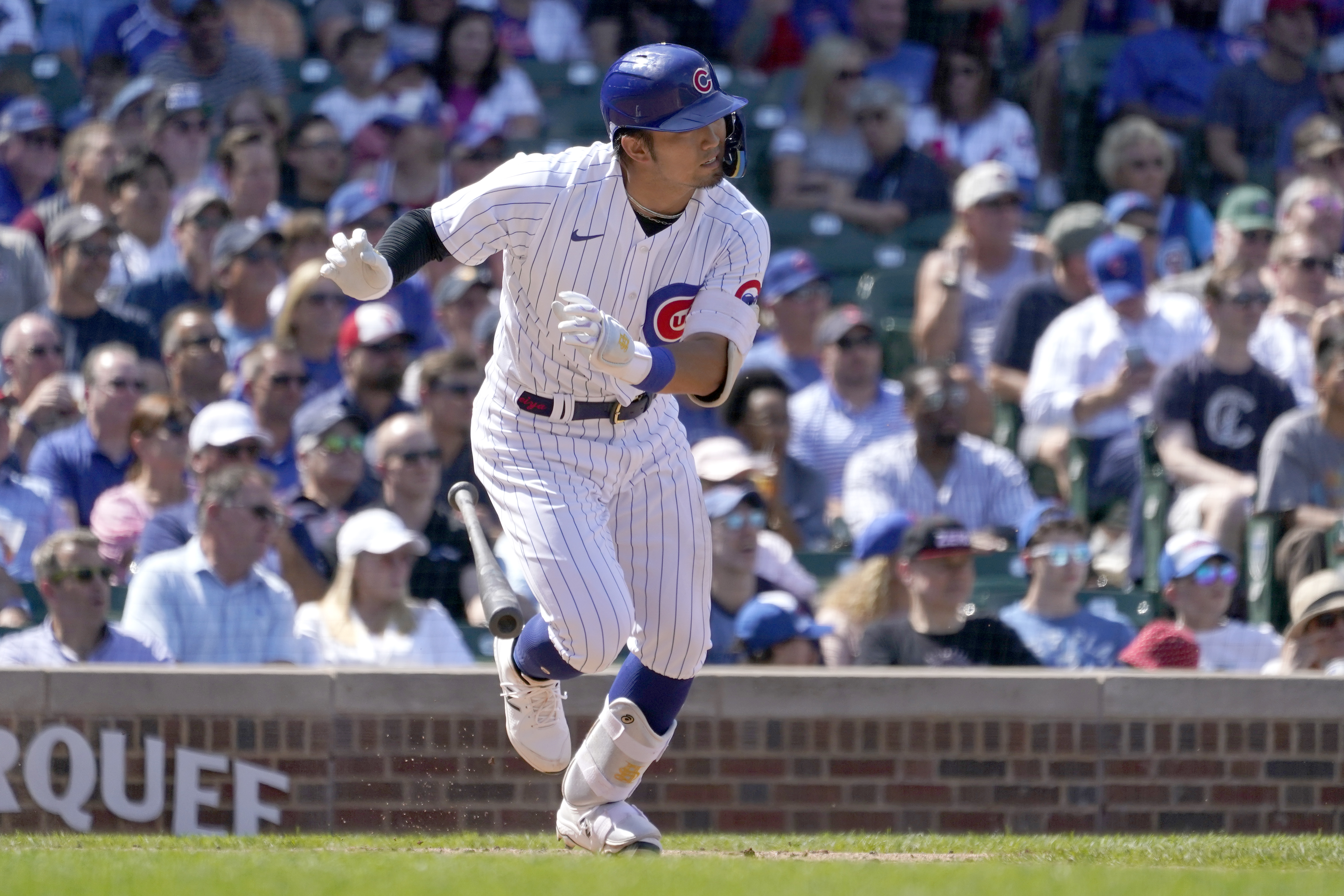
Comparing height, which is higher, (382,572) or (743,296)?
(743,296)

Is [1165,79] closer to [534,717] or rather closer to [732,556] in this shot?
[732,556]

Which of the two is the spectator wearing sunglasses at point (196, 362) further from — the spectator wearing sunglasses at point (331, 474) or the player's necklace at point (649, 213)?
the player's necklace at point (649, 213)

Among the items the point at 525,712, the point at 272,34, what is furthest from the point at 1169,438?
the point at 272,34

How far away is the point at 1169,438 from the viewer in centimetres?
704

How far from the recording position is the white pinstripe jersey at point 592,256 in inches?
160

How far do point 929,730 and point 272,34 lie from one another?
588cm

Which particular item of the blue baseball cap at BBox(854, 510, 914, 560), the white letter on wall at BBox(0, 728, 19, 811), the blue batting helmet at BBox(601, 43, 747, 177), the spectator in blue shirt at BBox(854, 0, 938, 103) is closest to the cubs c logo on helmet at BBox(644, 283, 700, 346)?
the blue batting helmet at BBox(601, 43, 747, 177)

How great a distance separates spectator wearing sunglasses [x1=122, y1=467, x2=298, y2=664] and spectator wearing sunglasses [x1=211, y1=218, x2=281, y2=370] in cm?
175

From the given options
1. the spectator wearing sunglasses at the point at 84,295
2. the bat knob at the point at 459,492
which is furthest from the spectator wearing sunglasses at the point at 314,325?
the bat knob at the point at 459,492

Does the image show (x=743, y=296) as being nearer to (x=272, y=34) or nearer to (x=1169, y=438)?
(x=1169, y=438)

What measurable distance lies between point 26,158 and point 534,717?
5.40m

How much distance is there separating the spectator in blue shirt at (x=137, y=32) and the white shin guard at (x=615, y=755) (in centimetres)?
611

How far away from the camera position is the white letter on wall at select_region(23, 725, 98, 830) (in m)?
5.51

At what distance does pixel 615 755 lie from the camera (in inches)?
174
